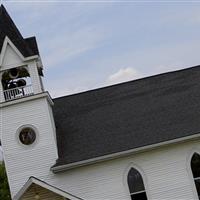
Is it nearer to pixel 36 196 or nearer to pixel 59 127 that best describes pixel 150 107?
pixel 59 127

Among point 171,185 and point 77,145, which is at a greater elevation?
point 77,145

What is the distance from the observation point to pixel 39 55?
24375mm

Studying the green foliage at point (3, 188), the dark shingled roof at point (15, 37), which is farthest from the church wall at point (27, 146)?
the green foliage at point (3, 188)

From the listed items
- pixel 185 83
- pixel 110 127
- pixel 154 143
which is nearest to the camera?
pixel 154 143

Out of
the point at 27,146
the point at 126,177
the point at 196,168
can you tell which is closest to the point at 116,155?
the point at 126,177

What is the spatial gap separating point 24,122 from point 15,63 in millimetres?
2777

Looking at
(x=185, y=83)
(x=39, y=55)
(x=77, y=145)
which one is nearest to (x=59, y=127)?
(x=77, y=145)

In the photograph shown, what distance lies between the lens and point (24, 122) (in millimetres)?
22859

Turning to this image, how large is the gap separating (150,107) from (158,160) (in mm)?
3458

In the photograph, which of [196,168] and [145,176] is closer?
[145,176]

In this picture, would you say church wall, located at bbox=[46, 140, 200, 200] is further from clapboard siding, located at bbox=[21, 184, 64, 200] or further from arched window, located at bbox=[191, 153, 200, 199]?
clapboard siding, located at bbox=[21, 184, 64, 200]

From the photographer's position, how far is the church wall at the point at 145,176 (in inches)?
864

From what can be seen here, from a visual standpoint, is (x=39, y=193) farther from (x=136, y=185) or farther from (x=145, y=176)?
(x=145, y=176)

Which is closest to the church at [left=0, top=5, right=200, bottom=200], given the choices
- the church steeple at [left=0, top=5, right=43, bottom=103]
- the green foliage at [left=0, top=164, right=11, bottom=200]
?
the church steeple at [left=0, top=5, right=43, bottom=103]
